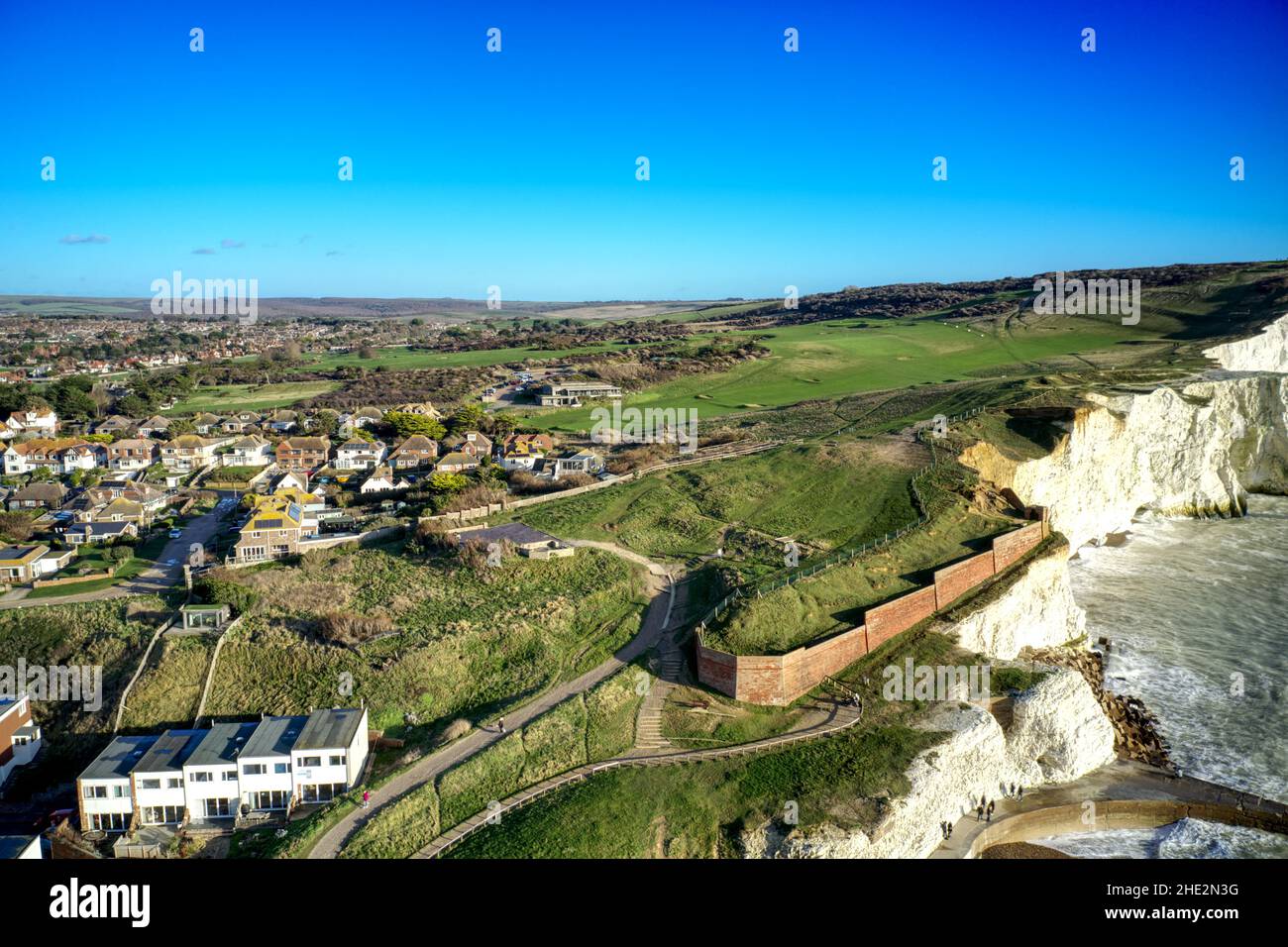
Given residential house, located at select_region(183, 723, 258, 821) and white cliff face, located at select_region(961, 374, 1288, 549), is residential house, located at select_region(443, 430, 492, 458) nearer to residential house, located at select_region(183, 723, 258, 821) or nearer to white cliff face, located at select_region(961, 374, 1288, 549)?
white cliff face, located at select_region(961, 374, 1288, 549)

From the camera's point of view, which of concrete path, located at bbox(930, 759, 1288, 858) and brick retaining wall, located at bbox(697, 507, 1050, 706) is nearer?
concrete path, located at bbox(930, 759, 1288, 858)

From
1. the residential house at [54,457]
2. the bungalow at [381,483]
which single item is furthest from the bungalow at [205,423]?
the bungalow at [381,483]

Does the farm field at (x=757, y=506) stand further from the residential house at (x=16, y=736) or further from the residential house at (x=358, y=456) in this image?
the residential house at (x=358, y=456)

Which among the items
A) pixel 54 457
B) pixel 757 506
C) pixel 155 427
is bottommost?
pixel 757 506

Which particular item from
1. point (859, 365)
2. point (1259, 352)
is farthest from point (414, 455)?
point (1259, 352)

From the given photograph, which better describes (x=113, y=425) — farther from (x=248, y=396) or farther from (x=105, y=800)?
(x=105, y=800)

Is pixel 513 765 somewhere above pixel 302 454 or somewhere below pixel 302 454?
below

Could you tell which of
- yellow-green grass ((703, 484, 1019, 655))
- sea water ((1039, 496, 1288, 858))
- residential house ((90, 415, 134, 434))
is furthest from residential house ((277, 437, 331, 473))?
sea water ((1039, 496, 1288, 858))
